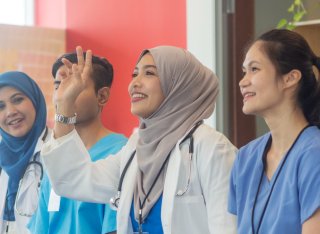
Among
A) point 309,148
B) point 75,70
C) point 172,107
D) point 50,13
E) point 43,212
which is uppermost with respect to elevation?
point 50,13

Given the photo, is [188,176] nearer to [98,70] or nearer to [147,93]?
[147,93]

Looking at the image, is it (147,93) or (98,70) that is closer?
(147,93)

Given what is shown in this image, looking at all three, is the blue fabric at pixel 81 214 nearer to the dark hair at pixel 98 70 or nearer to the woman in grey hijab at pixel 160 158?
the woman in grey hijab at pixel 160 158

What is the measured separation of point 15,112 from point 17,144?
6.6 inches

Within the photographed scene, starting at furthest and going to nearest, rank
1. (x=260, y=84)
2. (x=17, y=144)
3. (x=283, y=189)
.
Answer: (x=17, y=144), (x=260, y=84), (x=283, y=189)

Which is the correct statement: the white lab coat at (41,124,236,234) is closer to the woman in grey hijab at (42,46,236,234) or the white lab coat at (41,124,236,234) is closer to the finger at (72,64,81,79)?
the woman in grey hijab at (42,46,236,234)

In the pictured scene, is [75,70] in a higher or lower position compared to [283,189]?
higher

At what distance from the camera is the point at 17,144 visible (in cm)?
284

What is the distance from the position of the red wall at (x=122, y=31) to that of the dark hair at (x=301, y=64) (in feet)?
6.59

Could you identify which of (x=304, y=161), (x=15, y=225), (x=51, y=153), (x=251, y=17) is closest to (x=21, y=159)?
(x=15, y=225)

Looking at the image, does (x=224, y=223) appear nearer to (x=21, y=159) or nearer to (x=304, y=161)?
(x=304, y=161)

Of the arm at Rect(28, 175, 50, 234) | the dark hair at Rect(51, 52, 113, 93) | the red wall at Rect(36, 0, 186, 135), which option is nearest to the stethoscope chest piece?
the arm at Rect(28, 175, 50, 234)

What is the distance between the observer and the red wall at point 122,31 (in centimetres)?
391

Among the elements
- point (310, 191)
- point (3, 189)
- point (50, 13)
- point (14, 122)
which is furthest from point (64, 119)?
point (50, 13)
